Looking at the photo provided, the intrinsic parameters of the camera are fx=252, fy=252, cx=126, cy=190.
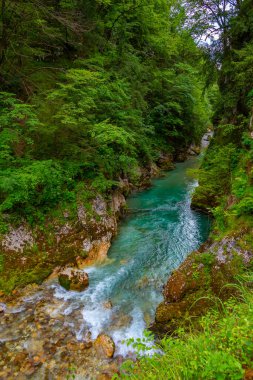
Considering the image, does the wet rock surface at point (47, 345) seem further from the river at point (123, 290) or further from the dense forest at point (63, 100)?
the dense forest at point (63, 100)

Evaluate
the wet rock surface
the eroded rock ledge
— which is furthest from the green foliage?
the eroded rock ledge

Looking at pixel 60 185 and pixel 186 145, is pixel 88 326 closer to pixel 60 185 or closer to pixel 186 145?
pixel 60 185

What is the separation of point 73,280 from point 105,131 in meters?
4.72

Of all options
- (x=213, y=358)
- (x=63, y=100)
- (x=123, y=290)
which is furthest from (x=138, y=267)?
(x=63, y=100)

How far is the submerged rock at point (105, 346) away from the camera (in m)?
4.72

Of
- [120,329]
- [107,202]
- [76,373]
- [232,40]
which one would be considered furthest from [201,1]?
[76,373]

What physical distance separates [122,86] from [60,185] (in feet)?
17.6

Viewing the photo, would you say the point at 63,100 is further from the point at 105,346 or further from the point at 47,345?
the point at 105,346

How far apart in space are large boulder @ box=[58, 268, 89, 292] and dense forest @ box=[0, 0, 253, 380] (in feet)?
1.86

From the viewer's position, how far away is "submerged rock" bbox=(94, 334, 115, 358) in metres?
4.72

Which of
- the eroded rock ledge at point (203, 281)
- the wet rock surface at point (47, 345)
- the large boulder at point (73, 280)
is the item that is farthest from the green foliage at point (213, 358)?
the large boulder at point (73, 280)

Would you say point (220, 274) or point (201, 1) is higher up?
point (201, 1)

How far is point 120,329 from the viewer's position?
5375 millimetres

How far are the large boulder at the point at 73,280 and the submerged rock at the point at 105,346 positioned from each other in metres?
1.71
